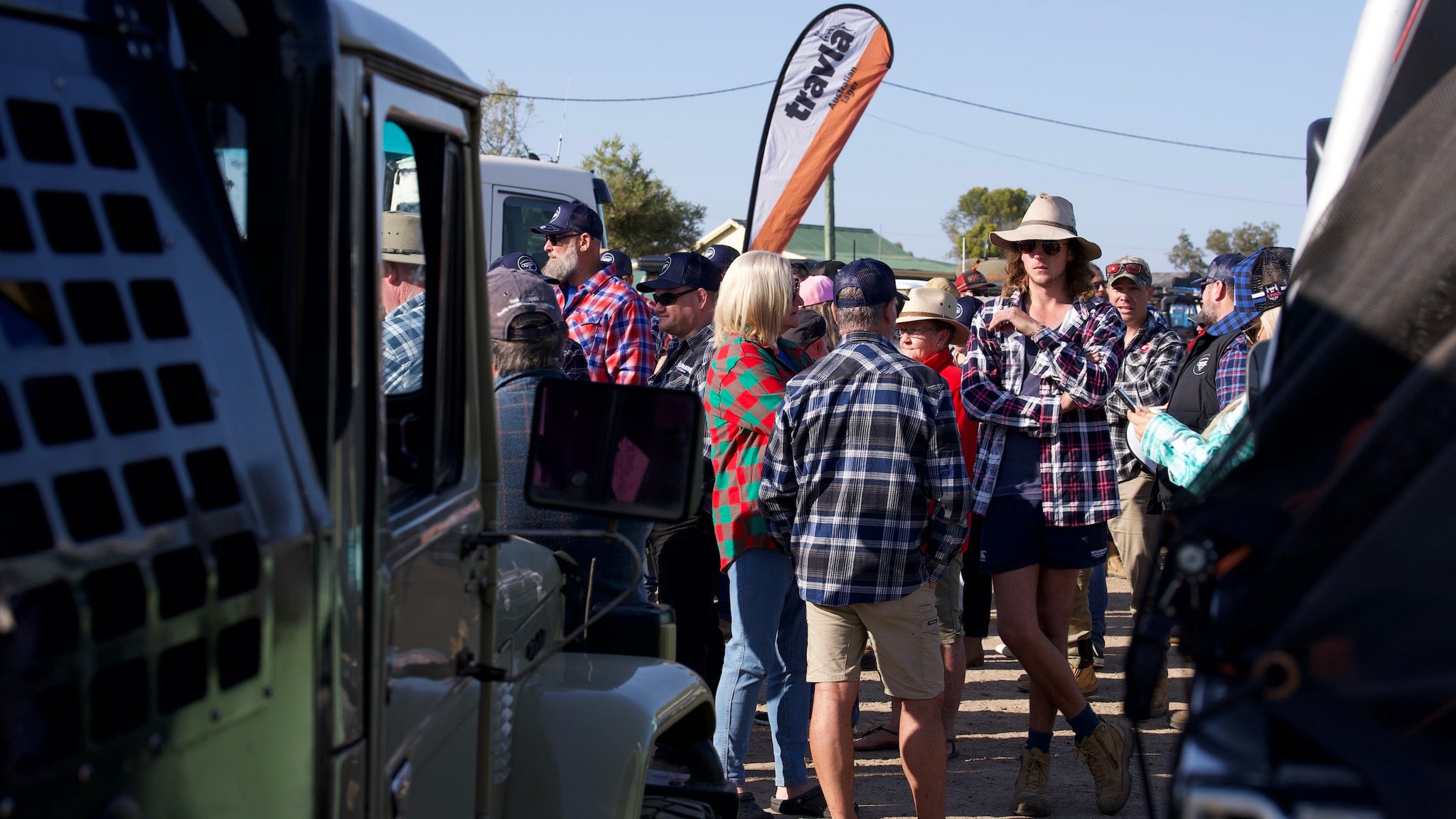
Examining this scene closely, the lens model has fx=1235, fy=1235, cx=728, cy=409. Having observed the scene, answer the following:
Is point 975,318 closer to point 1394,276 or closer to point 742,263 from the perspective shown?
point 742,263

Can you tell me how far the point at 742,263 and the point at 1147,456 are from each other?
1.73m

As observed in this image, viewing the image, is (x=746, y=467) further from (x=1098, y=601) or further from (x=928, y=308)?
(x=1098, y=601)

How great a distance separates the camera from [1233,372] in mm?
5758

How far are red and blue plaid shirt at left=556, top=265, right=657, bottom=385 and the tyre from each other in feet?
10.8

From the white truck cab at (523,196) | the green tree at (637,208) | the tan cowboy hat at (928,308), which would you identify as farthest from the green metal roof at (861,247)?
the tan cowboy hat at (928,308)

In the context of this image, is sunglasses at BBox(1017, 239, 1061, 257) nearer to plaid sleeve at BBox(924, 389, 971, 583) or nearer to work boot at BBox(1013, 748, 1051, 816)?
plaid sleeve at BBox(924, 389, 971, 583)

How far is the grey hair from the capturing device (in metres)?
3.53

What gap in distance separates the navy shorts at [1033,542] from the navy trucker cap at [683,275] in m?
1.82

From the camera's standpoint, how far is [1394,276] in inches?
50.7

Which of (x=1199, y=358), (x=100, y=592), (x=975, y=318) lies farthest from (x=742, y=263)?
(x=100, y=592)

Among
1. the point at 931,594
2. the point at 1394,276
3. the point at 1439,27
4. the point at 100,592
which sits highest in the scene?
the point at 1439,27

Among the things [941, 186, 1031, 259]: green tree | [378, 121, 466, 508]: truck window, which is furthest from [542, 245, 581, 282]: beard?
[941, 186, 1031, 259]: green tree

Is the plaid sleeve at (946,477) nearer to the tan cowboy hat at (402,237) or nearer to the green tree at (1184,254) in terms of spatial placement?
the tan cowboy hat at (402,237)

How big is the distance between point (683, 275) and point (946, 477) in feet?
7.07
